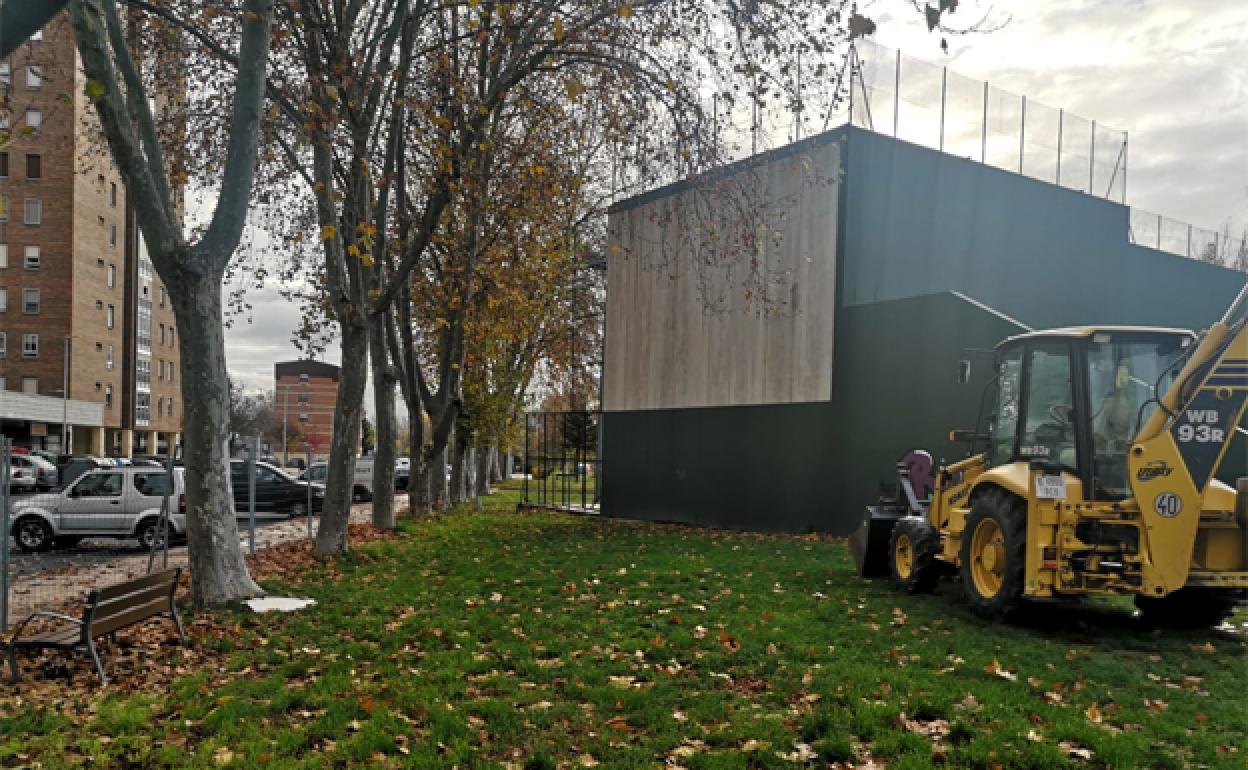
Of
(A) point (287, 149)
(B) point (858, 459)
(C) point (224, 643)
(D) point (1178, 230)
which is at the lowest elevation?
(C) point (224, 643)

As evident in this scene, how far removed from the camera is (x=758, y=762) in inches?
193

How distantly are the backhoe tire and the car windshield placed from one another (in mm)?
1285

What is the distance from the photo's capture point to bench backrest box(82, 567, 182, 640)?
6.55 metres

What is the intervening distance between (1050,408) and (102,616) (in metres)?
8.12

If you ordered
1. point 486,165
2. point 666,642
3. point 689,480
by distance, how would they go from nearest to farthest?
1. point 666,642
2. point 486,165
3. point 689,480

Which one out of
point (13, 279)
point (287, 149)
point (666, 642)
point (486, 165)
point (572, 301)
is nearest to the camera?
point (666, 642)

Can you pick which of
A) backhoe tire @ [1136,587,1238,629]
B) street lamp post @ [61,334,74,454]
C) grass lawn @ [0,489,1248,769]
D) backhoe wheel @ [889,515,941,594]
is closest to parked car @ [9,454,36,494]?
street lamp post @ [61,334,74,454]

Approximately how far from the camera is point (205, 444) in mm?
9562

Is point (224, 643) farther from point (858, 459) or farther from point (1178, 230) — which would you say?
point (1178, 230)

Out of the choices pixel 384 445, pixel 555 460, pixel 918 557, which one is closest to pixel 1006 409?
pixel 918 557

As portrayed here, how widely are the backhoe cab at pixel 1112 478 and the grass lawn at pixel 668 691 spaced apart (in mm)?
556

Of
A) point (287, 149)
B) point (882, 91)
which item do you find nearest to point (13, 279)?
point (287, 149)

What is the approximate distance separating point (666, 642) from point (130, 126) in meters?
7.35

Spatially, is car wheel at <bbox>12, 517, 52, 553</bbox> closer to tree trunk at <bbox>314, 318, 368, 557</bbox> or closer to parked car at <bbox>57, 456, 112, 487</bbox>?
tree trunk at <bbox>314, 318, 368, 557</bbox>
